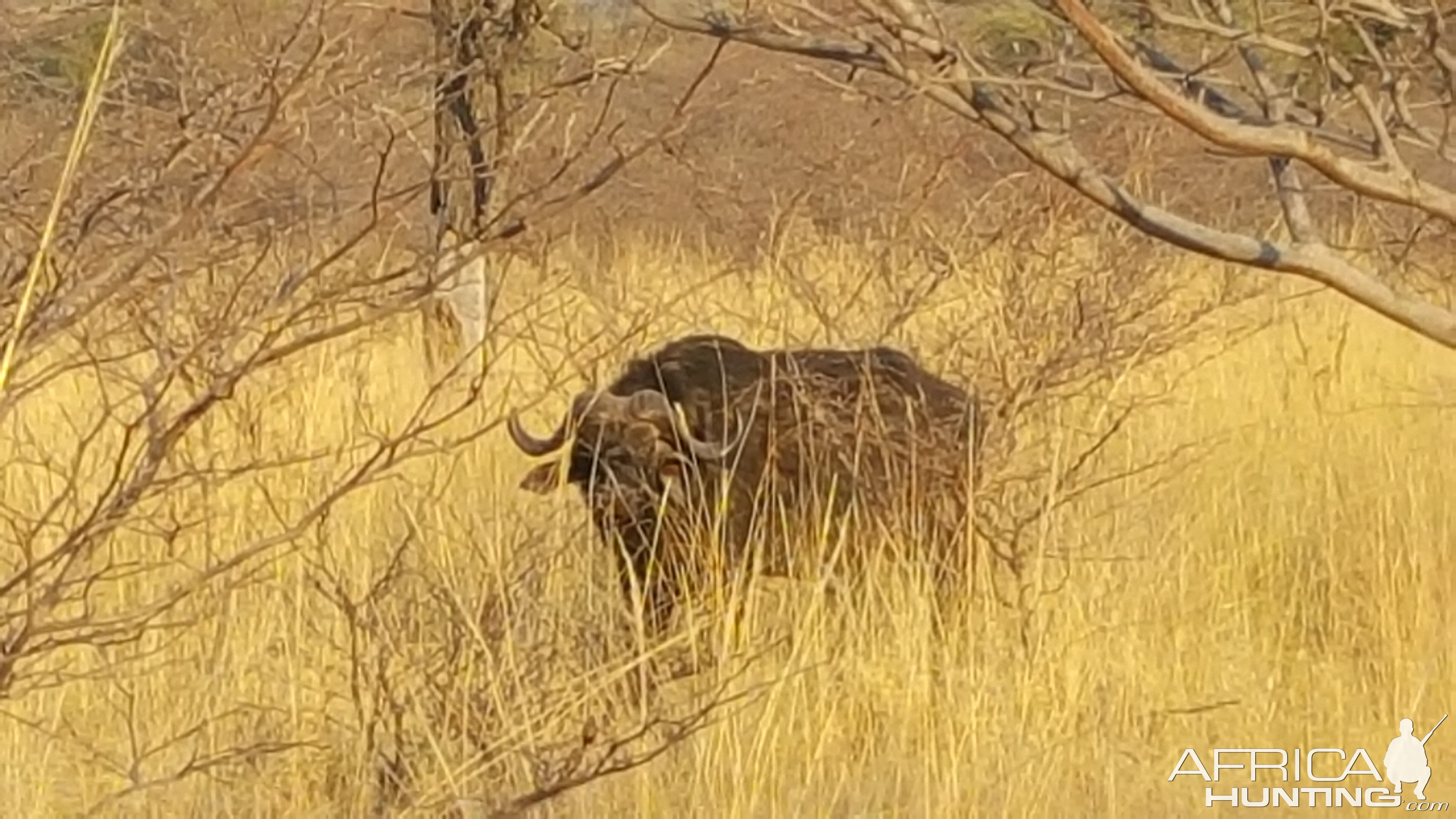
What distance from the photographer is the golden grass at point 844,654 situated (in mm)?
4469

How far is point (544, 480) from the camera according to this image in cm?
616

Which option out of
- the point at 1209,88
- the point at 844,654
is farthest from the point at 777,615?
the point at 1209,88

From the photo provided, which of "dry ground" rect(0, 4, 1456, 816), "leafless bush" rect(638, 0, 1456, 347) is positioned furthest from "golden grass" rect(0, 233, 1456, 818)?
"leafless bush" rect(638, 0, 1456, 347)

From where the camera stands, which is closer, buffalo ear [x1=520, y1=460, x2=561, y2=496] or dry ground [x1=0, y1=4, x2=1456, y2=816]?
dry ground [x1=0, y1=4, x2=1456, y2=816]

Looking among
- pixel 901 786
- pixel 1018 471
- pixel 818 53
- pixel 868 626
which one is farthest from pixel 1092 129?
pixel 818 53

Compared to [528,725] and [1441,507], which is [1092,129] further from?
[528,725]

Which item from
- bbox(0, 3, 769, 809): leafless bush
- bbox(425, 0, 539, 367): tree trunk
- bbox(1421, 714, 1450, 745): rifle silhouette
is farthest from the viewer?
bbox(1421, 714, 1450, 745): rifle silhouette

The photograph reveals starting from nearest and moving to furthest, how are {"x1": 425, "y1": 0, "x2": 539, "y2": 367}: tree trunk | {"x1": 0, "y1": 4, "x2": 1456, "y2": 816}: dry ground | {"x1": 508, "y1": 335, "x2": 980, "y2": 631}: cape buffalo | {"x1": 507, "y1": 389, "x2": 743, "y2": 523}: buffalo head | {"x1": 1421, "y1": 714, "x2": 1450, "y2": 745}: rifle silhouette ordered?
{"x1": 425, "y1": 0, "x2": 539, "y2": 367}: tree trunk
{"x1": 0, "y1": 4, "x2": 1456, "y2": 816}: dry ground
{"x1": 1421, "y1": 714, "x2": 1450, "y2": 745}: rifle silhouette
{"x1": 508, "y1": 335, "x2": 980, "y2": 631}: cape buffalo
{"x1": 507, "y1": 389, "x2": 743, "y2": 523}: buffalo head

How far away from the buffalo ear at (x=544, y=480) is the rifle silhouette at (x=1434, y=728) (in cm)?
223

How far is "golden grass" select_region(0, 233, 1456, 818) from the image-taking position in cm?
447

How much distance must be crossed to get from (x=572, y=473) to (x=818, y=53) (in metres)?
2.71

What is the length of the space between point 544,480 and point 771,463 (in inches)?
22.9

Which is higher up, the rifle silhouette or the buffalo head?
the buffalo head

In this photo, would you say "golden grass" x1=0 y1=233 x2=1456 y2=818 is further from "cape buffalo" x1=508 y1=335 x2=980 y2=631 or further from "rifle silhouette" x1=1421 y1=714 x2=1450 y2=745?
"cape buffalo" x1=508 y1=335 x2=980 y2=631
